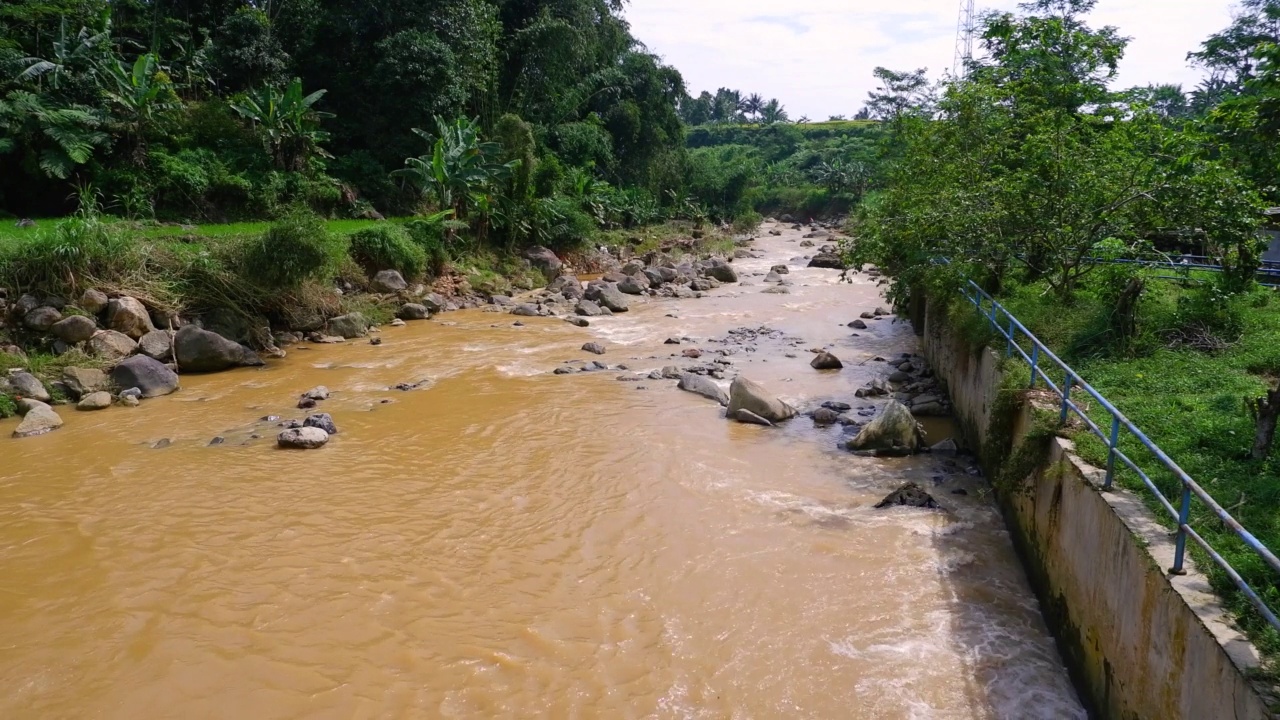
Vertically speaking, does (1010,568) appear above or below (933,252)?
below

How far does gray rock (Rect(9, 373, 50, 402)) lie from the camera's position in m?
12.3

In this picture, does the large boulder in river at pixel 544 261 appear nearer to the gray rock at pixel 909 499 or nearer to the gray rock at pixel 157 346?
the gray rock at pixel 157 346

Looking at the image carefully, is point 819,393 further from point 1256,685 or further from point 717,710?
point 1256,685

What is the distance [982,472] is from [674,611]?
5151 millimetres

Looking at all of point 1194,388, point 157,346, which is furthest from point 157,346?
point 1194,388

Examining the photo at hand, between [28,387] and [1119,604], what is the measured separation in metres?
Answer: 14.7

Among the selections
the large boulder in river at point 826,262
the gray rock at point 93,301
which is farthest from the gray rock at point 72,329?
the large boulder in river at point 826,262

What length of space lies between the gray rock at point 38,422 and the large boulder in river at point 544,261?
56.1 ft

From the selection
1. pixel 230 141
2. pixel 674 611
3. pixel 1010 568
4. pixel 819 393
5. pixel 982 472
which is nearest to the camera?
pixel 674 611

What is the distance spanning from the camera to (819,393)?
14367mm

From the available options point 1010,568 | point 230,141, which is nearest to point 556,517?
point 1010,568

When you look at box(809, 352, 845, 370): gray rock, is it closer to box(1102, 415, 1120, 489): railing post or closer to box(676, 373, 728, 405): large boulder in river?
box(676, 373, 728, 405): large boulder in river

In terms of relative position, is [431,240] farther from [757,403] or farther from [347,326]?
[757,403]

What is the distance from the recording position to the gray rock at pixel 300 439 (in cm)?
1093
